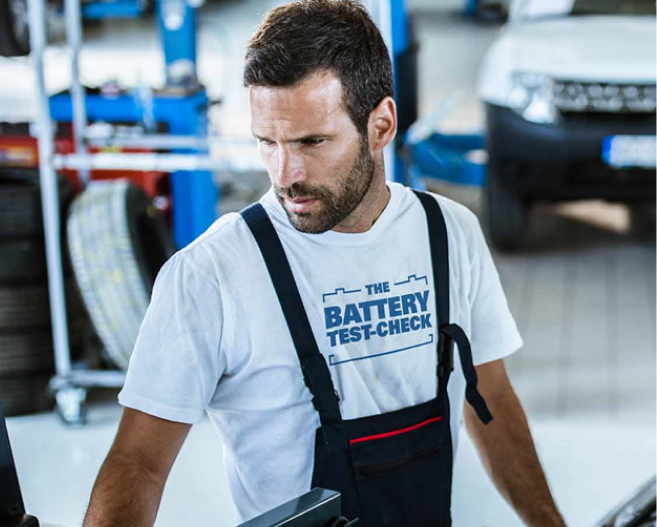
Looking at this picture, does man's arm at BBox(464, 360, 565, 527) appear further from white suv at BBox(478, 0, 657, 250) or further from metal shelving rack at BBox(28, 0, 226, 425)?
white suv at BBox(478, 0, 657, 250)

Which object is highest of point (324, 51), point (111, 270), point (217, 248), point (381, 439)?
point (324, 51)

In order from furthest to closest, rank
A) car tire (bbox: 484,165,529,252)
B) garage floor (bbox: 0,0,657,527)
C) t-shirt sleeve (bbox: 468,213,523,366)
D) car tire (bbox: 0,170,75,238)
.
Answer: car tire (bbox: 484,165,529,252) < car tire (bbox: 0,170,75,238) < garage floor (bbox: 0,0,657,527) < t-shirt sleeve (bbox: 468,213,523,366)

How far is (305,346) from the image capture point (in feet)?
5.64

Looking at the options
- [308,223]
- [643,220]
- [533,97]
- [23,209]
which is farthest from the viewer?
[643,220]

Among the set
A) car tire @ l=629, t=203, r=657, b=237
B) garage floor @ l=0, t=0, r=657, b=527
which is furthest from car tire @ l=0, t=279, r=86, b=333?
car tire @ l=629, t=203, r=657, b=237

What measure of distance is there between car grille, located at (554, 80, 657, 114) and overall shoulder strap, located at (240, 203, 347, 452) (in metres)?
3.79

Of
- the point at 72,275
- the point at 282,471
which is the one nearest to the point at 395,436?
the point at 282,471

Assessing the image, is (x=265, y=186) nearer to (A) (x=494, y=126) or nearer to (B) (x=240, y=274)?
(A) (x=494, y=126)

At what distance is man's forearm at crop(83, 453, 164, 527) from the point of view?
1545mm

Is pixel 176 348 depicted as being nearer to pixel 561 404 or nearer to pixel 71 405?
pixel 71 405

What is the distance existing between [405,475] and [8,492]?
2.51 ft

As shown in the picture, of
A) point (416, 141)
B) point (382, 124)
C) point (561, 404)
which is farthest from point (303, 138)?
point (416, 141)

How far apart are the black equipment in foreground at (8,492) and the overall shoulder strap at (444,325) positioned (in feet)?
2.82

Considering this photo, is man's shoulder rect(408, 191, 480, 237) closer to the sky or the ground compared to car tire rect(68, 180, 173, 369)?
closer to the sky
